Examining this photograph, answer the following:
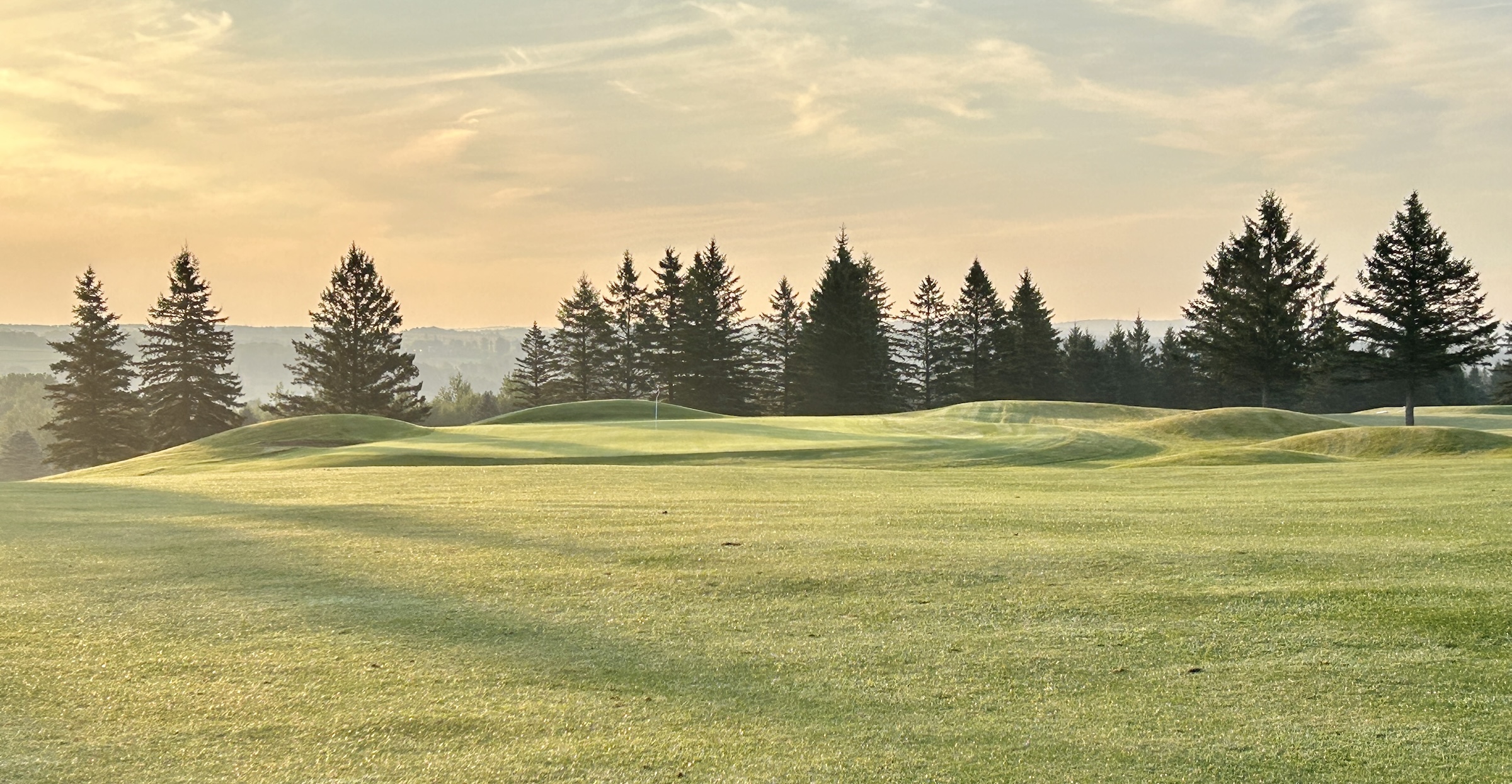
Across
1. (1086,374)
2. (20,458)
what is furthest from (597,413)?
(20,458)

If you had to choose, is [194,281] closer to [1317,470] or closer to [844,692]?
[1317,470]

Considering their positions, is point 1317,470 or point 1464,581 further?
point 1317,470

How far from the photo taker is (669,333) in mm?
82438

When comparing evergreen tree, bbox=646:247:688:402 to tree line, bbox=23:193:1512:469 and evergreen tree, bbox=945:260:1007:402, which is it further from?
evergreen tree, bbox=945:260:1007:402

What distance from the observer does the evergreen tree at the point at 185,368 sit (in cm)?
7625

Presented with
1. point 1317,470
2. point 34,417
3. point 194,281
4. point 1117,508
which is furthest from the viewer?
point 34,417

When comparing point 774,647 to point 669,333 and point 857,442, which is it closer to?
point 857,442

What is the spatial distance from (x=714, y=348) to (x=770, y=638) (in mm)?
75068

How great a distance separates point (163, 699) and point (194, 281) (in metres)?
80.8

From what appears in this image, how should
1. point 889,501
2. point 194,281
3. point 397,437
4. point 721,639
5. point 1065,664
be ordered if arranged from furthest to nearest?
point 194,281
point 397,437
point 889,501
point 721,639
point 1065,664

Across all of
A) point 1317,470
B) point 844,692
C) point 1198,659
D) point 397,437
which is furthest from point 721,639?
point 397,437

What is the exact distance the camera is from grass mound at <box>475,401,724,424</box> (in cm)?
5072

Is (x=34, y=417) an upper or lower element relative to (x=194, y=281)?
lower

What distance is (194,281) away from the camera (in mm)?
77562
